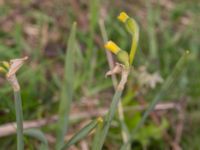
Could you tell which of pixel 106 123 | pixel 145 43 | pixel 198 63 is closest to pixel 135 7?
pixel 145 43

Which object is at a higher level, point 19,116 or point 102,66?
point 19,116

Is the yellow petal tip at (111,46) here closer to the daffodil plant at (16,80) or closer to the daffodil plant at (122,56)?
the daffodil plant at (122,56)

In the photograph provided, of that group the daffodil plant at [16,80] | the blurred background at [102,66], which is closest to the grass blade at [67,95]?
the blurred background at [102,66]

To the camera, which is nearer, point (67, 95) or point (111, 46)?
point (111, 46)

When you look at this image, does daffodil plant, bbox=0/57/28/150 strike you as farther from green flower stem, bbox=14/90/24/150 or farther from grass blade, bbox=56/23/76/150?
grass blade, bbox=56/23/76/150

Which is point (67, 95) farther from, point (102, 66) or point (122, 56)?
point (102, 66)

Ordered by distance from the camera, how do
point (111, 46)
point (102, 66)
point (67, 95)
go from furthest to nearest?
point (102, 66)
point (67, 95)
point (111, 46)

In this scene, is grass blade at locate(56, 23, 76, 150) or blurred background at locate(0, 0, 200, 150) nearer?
grass blade at locate(56, 23, 76, 150)

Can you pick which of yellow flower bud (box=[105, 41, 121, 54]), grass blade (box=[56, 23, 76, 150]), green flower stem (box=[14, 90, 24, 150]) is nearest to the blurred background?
grass blade (box=[56, 23, 76, 150])

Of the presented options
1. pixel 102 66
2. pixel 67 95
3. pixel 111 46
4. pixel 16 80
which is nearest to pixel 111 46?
pixel 111 46
